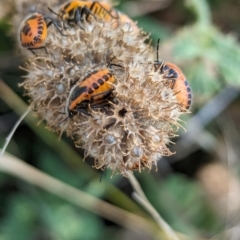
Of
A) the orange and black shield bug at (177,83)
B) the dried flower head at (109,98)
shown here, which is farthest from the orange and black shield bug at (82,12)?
the orange and black shield bug at (177,83)

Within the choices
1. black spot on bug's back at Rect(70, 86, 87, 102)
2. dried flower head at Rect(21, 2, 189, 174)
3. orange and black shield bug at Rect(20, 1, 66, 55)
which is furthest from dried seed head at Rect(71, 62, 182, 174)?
orange and black shield bug at Rect(20, 1, 66, 55)

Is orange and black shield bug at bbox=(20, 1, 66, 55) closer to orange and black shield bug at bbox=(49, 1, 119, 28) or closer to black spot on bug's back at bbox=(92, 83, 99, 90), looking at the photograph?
orange and black shield bug at bbox=(49, 1, 119, 28)

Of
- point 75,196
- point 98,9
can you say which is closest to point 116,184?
point 75,196

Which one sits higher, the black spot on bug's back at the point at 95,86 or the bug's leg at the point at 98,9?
the bug's leg at the point at 98,9

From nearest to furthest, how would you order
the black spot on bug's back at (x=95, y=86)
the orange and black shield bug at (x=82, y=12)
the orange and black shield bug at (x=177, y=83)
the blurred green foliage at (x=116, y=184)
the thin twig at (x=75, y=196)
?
the black spot on bug's back at (x=95, y=86) → the orange and black shield bug at (x=177, y=83) → the orange and black shield bug at (x=82, y=12) → the thin twig at (x=75, y=196) → the blurred green foliage at (x=116, y=184)

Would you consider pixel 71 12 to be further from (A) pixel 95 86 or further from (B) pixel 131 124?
(B) pixel 131 124

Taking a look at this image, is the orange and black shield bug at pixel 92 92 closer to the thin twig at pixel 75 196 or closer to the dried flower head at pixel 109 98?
the dried flower head at pixel 109 98

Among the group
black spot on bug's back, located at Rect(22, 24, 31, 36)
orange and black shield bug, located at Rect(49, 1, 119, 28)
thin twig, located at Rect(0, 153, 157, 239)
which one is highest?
orange and black shield bug, located at Rect(49, 1, 119, 28)
